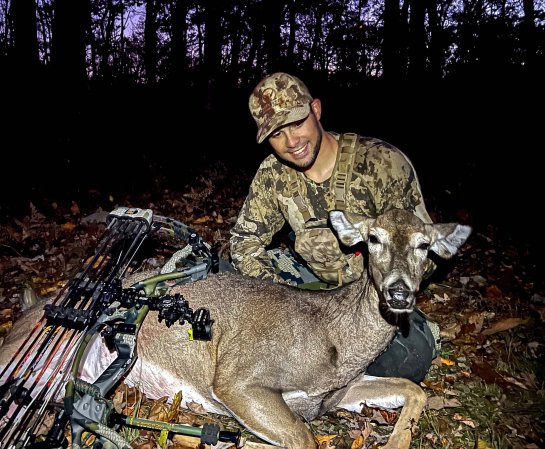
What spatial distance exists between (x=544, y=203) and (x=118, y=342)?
10286mm

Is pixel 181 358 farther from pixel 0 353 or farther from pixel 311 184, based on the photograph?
pixel 311 184

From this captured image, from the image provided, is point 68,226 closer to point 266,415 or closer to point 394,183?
point 394,183

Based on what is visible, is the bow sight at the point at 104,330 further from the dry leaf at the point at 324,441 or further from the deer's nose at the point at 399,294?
the deer's nose at the point at 399,294

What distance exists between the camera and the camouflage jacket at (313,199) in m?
4.55

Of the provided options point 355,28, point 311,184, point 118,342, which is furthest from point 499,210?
point 355,28

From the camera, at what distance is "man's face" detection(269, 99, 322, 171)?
4.54 meters

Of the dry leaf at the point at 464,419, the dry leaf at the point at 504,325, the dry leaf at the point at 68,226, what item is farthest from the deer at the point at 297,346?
the dry leaf at the point at 68,226

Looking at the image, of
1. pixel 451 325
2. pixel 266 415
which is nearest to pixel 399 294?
pixel 266 415

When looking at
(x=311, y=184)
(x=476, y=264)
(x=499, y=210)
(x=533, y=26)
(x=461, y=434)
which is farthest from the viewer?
(x=533, y=26)

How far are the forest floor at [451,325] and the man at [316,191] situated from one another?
528mm

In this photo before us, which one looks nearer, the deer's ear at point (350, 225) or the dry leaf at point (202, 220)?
the deer's ear at point (350, 225)

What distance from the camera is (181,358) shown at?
151 inches

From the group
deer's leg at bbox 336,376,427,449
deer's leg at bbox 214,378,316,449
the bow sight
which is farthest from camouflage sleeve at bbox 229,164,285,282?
deer's leg at bbox 214,378,316,449

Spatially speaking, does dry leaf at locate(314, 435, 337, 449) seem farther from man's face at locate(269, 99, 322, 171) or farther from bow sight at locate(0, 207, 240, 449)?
man's face at locate(269, 99, 322, 171)
